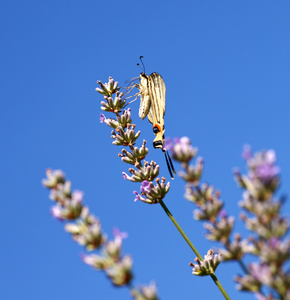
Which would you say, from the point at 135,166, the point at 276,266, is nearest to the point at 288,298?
the point at 276,266

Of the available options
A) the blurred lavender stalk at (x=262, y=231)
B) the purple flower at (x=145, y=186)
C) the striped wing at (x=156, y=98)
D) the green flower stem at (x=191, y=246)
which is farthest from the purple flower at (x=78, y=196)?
the striped wing at (x=156, y=98)

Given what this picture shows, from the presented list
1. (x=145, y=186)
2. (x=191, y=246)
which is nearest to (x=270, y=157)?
(x=191, y=246)

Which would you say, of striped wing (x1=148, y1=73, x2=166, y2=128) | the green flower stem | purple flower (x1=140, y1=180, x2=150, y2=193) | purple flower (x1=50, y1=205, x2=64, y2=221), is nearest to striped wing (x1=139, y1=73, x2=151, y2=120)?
striped wing (x1=148, y1=73, x2=166, y2=128)

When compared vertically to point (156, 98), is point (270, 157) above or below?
below

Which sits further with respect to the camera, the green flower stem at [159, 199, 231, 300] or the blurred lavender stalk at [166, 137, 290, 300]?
the green flower stem at [159, 199, 231, 300]

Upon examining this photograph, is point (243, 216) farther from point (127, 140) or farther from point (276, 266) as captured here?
point (127, 140)

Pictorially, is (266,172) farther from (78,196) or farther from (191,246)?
(191,246)

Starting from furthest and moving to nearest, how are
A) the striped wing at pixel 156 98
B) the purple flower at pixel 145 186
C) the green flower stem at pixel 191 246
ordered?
the striped wing at pixel 156 98
the purple flower at pixel 145 186
the green flower stem at pixel 191 246

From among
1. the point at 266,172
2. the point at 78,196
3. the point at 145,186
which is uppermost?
the point at 145,186

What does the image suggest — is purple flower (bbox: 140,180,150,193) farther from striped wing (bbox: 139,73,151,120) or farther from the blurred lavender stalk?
the blurred lavender stalk

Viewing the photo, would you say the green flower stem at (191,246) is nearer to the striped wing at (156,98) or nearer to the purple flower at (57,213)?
the purple flower at (57,213)

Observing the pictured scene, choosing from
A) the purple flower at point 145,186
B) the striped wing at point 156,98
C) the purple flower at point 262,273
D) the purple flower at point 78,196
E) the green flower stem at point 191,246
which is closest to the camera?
the purple flower at point 262,273
